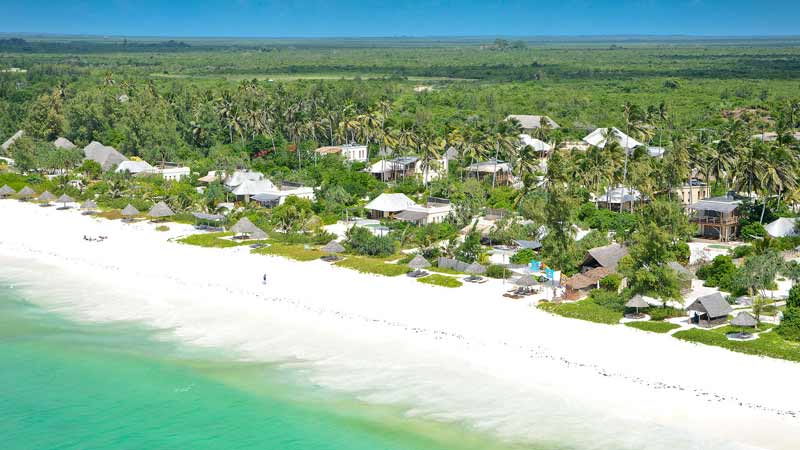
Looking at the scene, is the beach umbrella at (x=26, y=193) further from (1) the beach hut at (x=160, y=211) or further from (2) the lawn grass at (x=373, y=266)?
(2) the lawn grass at (x=373, y=266)

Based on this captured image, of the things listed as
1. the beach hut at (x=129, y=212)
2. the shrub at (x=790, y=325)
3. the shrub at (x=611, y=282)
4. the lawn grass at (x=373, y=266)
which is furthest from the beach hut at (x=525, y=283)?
the beach hut at (x=129, y=212)

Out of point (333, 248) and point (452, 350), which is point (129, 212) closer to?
point (333, 248)

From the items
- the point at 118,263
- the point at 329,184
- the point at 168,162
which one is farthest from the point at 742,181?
the point at 168,162

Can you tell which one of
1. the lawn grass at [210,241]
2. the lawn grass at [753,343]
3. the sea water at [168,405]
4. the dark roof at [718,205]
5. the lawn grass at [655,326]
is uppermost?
the dark roof at [718,205]

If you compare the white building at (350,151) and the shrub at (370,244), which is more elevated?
the white building at (350,151)

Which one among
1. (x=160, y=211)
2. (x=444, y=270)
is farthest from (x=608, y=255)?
(x=160, y=211)

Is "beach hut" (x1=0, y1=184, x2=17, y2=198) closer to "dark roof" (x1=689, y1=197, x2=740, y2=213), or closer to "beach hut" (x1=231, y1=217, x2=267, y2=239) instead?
"beach hut" (x1=231, y1=217, x2=267, y2=239)

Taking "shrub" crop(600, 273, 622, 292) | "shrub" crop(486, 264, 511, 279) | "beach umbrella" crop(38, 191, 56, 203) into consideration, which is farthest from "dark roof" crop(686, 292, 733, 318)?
"beach umbrella" crop(38, 191, 56, 203)

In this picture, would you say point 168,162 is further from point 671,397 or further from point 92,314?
point 671,397
